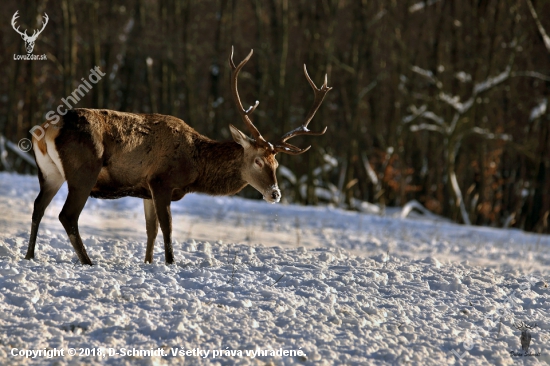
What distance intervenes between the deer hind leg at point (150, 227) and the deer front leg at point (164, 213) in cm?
31

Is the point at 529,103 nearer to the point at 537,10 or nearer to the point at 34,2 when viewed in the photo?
the point at 537,10

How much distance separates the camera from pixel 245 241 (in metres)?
10.0

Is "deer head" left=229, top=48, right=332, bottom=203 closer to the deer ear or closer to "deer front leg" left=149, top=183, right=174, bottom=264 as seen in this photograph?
the deer ear

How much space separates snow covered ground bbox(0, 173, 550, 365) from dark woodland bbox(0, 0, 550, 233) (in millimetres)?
10476

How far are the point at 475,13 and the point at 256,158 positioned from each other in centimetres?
1601

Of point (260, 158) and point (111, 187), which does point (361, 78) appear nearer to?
point (260, 158)

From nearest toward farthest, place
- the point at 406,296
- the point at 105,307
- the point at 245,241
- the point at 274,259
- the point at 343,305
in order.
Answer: the point at 105,307 < the point at 343,305 < the point at 406,296 < the point at 274,259 < the point at 245,241

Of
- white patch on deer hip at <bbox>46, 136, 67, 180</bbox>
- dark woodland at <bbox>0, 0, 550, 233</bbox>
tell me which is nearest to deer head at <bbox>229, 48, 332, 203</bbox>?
white patch on deer hip at <bbox>46, 136, 67, 180</bbox>

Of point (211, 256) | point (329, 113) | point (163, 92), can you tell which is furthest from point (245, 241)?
point (329, 113)

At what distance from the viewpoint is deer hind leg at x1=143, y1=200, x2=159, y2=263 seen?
23.0 ft

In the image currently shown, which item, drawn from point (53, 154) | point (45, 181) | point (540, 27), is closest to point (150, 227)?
point (45, 181)

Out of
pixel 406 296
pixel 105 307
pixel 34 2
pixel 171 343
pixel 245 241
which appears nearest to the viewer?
pixel 171 343

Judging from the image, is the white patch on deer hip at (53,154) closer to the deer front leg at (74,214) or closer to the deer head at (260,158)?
the deer front leg at (74,214)

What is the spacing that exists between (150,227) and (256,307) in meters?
2.27
